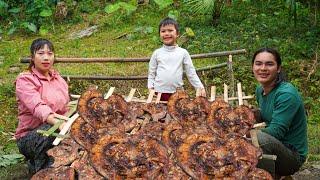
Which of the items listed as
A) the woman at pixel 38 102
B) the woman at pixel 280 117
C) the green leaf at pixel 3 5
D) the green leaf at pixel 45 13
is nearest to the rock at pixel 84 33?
the green leaf at pixel 45 13

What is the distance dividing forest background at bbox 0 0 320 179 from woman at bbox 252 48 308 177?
2123mm

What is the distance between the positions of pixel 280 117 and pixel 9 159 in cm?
272

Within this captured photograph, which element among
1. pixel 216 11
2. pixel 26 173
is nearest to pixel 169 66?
pixel 26 173

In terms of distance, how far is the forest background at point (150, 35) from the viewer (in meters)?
7.75

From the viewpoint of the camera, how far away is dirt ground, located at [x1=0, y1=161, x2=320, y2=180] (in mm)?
4816

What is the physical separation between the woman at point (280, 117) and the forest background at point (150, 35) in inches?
83.6

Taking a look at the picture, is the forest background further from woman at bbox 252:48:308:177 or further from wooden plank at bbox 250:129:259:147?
wooden plank at bbox 250:129:259:147

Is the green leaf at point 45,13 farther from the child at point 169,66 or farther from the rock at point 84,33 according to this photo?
the child at point 169,66

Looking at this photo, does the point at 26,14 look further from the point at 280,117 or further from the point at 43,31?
the point at 280,117

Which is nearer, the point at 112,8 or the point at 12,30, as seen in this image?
the point at 12,30

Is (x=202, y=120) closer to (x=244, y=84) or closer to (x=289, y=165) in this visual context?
(x=289, y=165)

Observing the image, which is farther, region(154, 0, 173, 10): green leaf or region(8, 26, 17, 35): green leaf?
region(154, 0, 173, 10): green leaf

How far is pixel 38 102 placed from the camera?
4422 mm

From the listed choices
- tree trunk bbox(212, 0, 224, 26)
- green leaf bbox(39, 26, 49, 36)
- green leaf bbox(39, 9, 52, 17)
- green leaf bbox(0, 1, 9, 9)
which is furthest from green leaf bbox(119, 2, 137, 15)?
green leaf bbox(0, 1, 9, 9)
